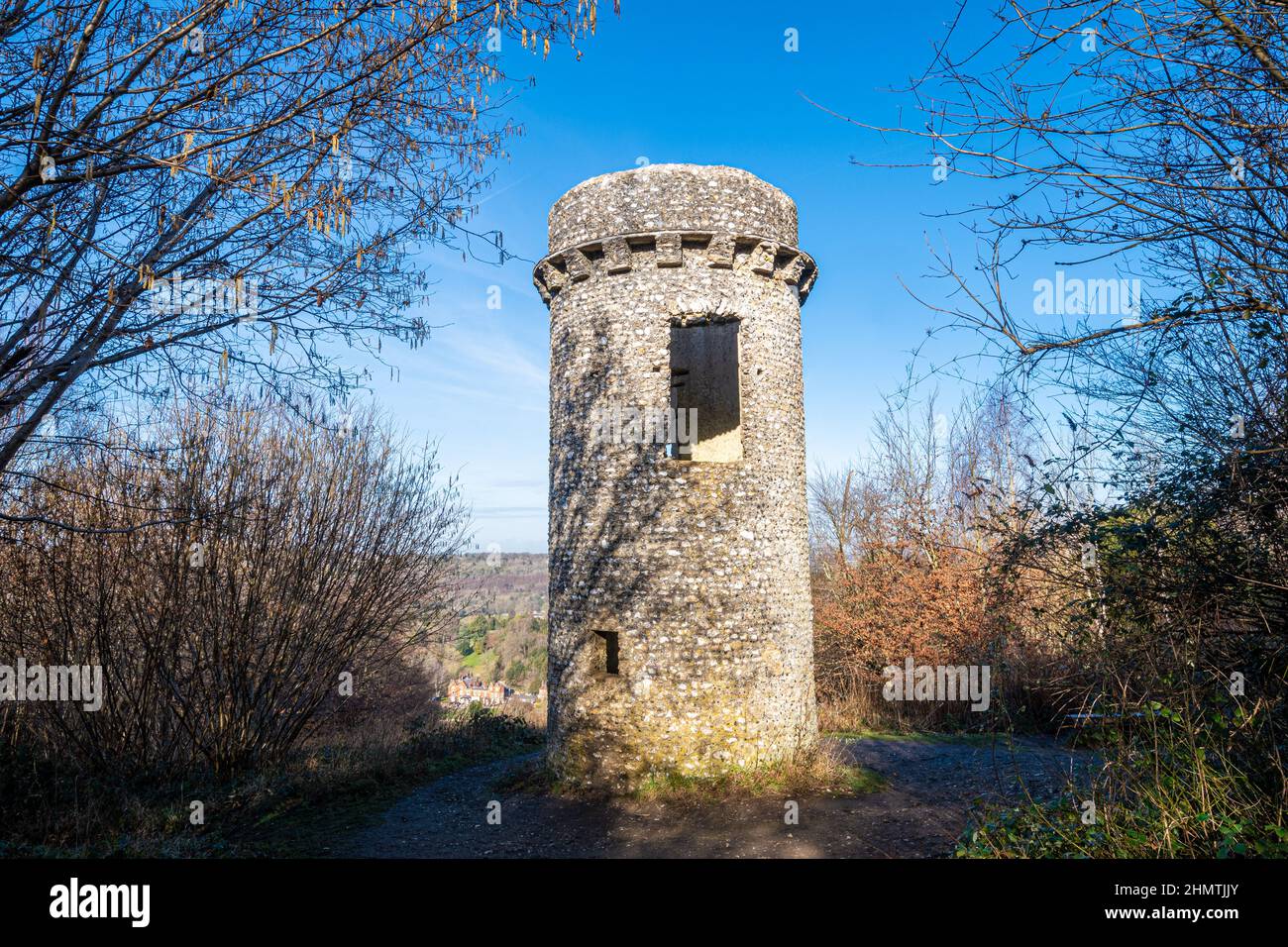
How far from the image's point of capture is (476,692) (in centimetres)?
2670

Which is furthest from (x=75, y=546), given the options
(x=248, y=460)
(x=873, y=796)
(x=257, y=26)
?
(x=873, y=796)

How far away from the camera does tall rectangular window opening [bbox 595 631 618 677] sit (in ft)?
30.2

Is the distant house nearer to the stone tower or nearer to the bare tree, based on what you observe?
the bare tree

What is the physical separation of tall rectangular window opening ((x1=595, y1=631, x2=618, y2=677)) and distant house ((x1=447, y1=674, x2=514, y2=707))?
31.6ft

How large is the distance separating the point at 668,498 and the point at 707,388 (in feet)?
11.1

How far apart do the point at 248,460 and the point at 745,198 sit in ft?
26.6

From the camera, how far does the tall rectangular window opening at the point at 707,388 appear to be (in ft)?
37.3

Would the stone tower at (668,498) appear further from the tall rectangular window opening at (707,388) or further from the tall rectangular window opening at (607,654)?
the tall rectangular window opening at (707,388)

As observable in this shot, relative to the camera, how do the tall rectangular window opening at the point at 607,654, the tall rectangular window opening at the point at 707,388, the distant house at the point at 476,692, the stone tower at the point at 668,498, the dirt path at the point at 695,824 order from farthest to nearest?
the distant house at the point at 476,692 < the tall rectangular window opening at the point at 707,388 < the tall rectangular window opening at the point at 607,654 < the stone tower at the point at 668,498 < the dirt path at the point at 695,824

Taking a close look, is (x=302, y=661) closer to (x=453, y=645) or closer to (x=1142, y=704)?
(x=1142, y=704)

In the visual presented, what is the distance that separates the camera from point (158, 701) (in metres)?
9.71

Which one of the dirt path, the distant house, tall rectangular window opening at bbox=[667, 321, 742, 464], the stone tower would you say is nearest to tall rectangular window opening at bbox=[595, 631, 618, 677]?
the stone tower

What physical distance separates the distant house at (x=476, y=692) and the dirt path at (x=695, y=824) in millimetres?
9416

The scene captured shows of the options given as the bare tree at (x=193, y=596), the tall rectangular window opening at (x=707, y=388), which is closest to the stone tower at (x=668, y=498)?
the tall rectangular window opening at (x=707, y=388)
